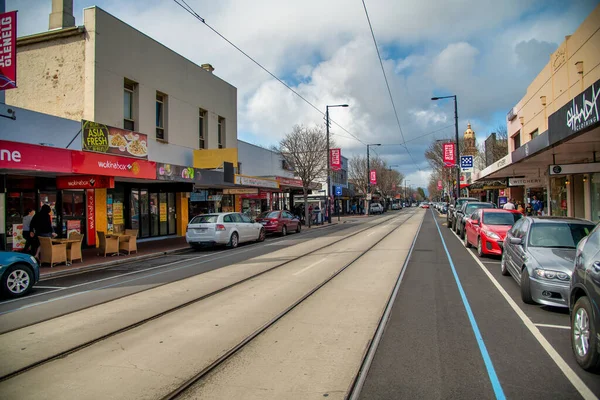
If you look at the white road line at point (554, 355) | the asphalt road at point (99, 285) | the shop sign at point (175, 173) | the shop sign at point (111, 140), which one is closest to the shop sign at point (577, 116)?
the white road line at point (554, 355)

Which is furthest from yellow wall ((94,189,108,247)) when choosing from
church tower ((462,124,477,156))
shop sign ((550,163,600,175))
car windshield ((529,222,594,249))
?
church tower ((462,124,477,156))

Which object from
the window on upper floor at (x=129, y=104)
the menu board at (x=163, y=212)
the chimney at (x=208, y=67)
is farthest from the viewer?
the chimney at (x=208, y=67)

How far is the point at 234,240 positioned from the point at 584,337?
1391 centimetres

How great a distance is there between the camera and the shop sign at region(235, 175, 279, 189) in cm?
2184

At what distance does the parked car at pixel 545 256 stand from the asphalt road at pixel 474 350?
1.08 ft

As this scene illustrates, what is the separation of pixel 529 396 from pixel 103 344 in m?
4.94

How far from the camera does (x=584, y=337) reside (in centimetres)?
413

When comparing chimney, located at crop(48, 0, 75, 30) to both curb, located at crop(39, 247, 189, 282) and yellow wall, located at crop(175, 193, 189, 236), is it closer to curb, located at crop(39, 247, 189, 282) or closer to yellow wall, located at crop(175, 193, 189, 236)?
yellow wall, located at crop(175, 193, 189, 236)

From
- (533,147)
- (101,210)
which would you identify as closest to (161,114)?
(101,210)

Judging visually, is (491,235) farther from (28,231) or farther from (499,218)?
(28,231)

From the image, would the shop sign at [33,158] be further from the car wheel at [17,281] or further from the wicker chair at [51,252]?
the car wheel at [17,281]

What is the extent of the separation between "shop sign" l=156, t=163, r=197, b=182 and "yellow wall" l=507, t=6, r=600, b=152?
52.9ft

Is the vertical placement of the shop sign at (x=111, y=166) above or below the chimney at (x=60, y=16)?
below

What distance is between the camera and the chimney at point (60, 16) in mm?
16734
